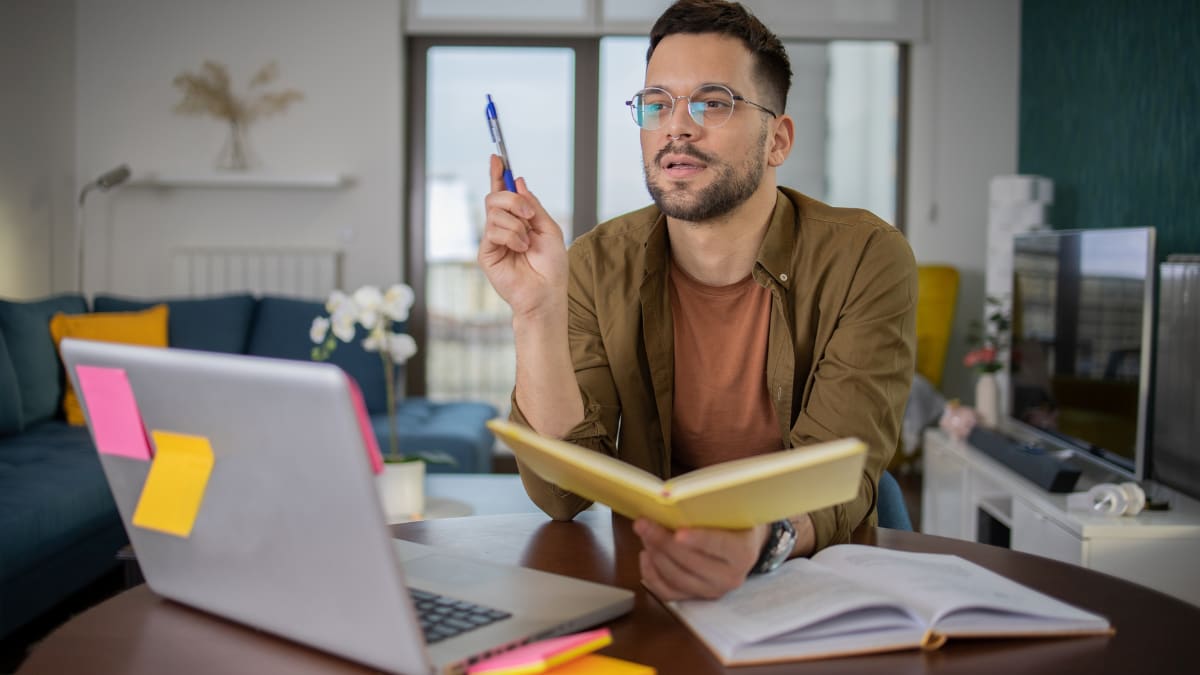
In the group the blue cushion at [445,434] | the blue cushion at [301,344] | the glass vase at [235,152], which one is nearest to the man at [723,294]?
the blue cushion at [445,434]

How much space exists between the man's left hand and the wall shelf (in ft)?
14.2

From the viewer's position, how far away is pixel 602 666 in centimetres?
68

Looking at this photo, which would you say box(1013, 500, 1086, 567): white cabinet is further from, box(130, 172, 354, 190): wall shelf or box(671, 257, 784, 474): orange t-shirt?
box(130, 172, 354, 190): wall shelf

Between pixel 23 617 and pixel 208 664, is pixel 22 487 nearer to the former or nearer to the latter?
pixel 23 617

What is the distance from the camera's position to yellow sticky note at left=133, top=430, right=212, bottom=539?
27.3 inches

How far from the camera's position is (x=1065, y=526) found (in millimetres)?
2400

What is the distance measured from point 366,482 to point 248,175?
459 cm

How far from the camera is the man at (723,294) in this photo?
4.21ft

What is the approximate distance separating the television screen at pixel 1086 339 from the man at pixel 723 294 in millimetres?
1470

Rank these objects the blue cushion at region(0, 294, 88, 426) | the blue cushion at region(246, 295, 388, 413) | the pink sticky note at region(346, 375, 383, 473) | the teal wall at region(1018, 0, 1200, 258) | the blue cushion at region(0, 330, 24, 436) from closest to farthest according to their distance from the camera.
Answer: the pink sticky note at region(346, 375, 383, 473) < the teal wall at region(1018, 0, 1200, 258) < the blue cushion at region(0, 330, 24, 436) < the blue cushion at region(0, 294, 88, 426) < the blue cushion at region(246, 295, 388, 413)

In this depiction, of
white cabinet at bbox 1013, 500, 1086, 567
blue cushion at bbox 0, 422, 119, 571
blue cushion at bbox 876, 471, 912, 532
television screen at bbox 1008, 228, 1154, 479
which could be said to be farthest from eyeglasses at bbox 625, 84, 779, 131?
blue cushion at bbox 0, 422, 119, 571

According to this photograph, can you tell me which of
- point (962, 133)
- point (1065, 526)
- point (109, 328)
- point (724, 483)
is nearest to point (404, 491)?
point (1065, 526)

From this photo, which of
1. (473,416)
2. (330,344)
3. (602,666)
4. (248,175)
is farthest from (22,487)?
(248,175)

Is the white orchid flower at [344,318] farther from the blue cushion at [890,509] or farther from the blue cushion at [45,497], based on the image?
the blue cushion at [890,509]
